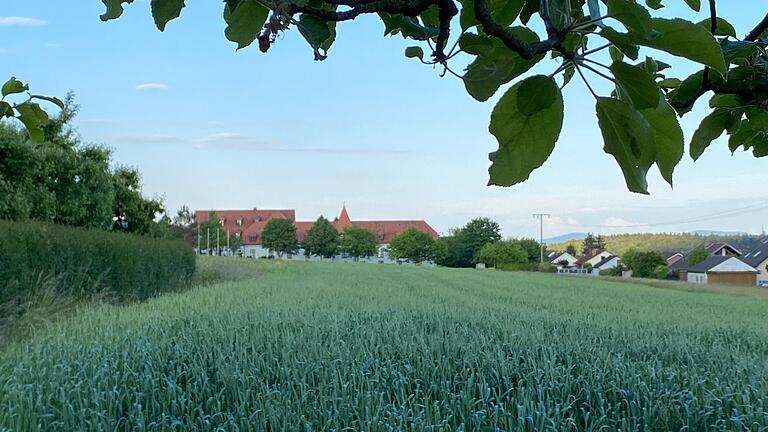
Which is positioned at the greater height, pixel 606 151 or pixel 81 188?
pixel 81 188

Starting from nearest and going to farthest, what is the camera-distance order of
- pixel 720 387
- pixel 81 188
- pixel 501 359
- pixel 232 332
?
1. pixel 720 387
2. pixel 501 359
3. pixel 232 332
4. pixel 81 188

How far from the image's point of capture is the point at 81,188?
1369 cm

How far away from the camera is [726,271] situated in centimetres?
4591

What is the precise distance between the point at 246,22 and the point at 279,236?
184 ft

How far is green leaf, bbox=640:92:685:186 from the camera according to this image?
0.43m

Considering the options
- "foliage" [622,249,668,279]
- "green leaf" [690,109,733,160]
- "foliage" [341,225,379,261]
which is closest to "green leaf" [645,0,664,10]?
"green leaf" [690,109,733,160]

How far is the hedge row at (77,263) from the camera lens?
25.4 feet

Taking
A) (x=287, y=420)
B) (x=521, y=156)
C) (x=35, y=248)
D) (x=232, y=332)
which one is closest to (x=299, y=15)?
(x=521, y=156)

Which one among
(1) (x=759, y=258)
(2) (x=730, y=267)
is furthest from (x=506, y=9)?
(1) (x=759, y=258)

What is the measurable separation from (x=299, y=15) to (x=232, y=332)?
4.33 metres

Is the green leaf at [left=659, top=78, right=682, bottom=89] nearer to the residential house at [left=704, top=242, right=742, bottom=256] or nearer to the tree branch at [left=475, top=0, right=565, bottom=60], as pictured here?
the tree branch at [left=475, top=0, right=565, bottom=60]

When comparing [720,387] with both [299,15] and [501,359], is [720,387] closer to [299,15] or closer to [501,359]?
[501,359]

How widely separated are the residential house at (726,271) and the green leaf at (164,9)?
50.4 meters

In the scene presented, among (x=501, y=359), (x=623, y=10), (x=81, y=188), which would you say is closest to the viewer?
A: (x=623, y=10)
